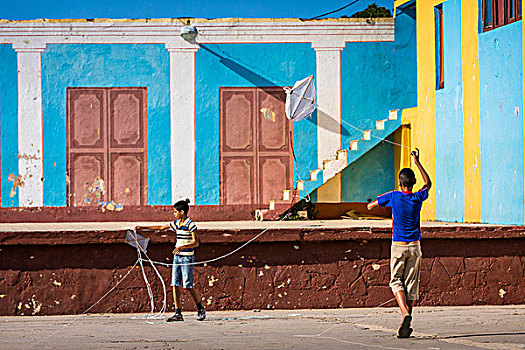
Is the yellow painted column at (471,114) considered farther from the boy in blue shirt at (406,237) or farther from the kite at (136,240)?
the kite at (136,240)

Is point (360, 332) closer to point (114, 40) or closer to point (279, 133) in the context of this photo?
point (279, 133)

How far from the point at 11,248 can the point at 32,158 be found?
336 inches

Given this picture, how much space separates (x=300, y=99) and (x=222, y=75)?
6.10 ft

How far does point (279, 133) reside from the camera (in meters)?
19.3

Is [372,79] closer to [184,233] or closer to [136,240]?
[136,240]

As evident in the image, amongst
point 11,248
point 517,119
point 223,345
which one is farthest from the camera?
point 517,119

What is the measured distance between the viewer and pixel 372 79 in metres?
19.4

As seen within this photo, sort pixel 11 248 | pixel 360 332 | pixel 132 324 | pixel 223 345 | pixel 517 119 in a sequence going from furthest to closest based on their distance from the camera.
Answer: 1. pixel 517 119
2. pixel 11 248
3. pixel 132 324
4. pixel 360 332
5. pixel 223 345

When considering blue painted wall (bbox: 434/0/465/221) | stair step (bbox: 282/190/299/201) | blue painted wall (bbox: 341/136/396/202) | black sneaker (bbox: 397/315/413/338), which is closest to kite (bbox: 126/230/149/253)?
black sneaker (bbox: 397/315/413/338)

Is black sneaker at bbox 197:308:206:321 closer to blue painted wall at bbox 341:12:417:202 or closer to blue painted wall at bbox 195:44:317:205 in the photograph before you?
blue painted wall at bbox 195:44:317:205

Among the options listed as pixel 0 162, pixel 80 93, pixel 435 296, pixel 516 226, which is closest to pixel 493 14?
pixel 516 226

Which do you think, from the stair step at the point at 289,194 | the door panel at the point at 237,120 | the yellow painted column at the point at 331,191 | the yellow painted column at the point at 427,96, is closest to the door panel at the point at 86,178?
the door panel at the point at 237,120

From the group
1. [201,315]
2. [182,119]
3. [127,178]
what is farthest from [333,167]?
[201,315]

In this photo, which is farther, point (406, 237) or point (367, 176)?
point (367, 176)
